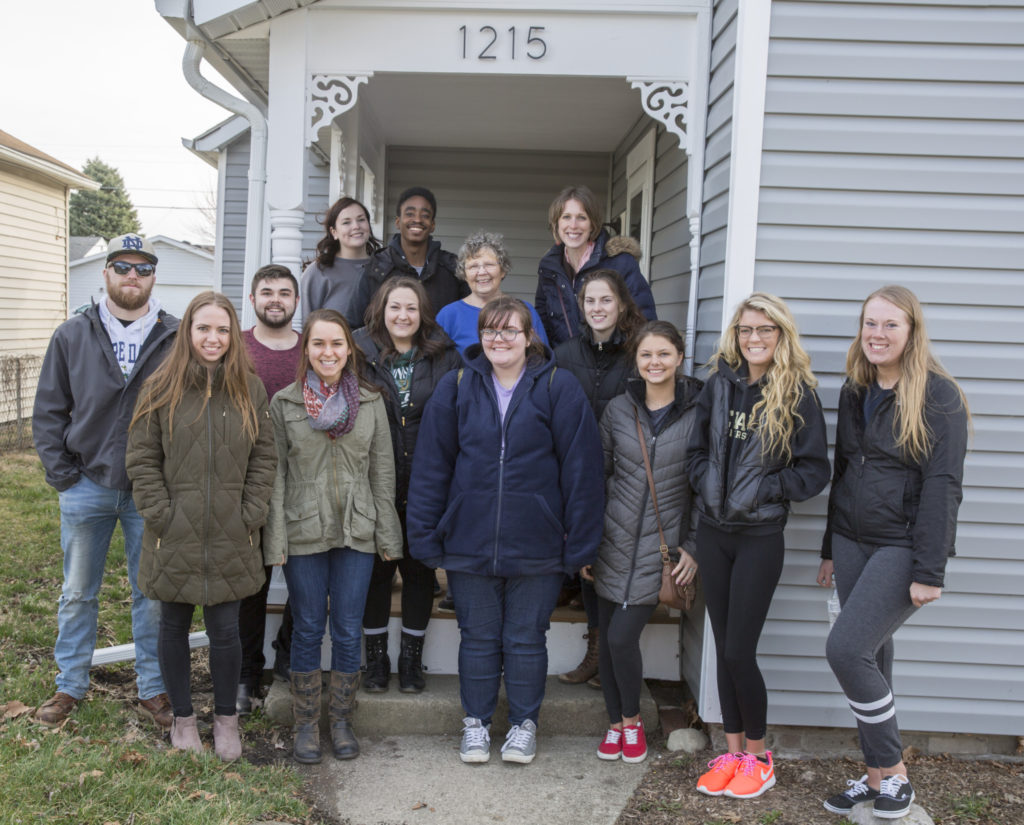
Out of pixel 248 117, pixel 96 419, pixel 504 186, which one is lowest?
pixel 96 419

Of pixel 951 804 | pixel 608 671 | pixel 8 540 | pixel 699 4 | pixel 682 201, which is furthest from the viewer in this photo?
pixel 8 540

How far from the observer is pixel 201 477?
3.14 m

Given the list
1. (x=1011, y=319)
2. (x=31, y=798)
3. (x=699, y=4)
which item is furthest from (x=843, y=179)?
(x=31, y=798)

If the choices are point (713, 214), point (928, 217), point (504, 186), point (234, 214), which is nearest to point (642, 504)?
point (713, 214)

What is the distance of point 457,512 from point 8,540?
4.86 meters

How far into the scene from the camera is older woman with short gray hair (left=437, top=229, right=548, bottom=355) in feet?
12.6

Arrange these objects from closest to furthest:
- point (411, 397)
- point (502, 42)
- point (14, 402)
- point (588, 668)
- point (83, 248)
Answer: point (411, 397) → point (588, 668) → point (502, 42) → point (14, 402) → point (83, 248)

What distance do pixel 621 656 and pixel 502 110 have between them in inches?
168

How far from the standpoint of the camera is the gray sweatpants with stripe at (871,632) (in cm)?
291

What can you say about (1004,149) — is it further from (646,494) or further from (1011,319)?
(646,494)

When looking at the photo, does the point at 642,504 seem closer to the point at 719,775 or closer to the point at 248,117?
the point at 719,775

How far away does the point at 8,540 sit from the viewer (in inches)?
257

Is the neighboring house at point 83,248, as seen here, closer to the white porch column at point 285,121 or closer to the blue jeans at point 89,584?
the white porch column at point 285,121

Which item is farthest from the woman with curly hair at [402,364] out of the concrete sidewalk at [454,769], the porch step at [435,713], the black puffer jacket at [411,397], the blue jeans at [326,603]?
the concrete sidewalk at [454,769]
